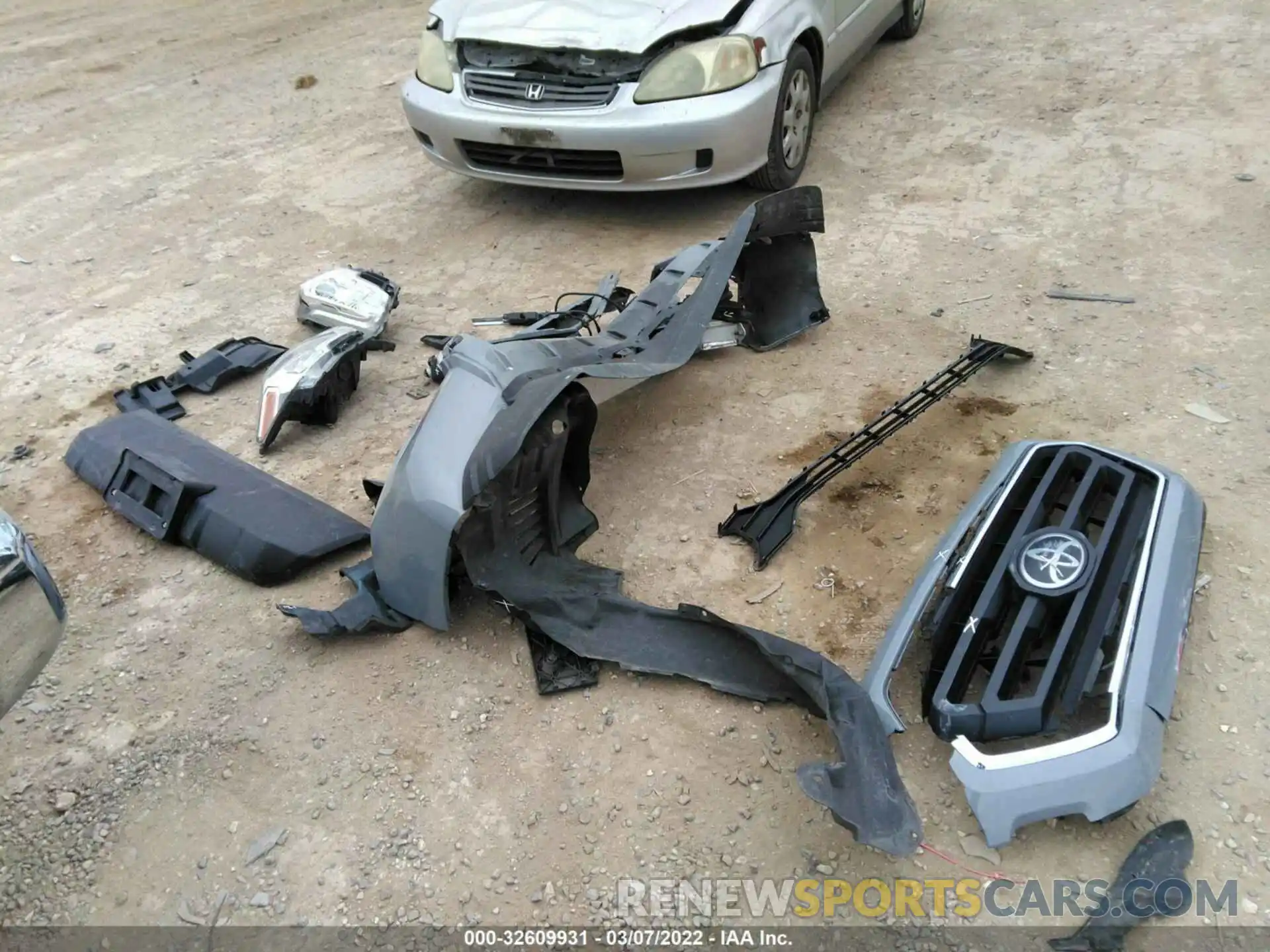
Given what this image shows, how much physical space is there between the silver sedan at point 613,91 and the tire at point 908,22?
7.68 ft

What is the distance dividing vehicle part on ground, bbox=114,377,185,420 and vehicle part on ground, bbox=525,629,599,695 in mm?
2164

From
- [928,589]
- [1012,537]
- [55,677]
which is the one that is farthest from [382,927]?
[1012,537]

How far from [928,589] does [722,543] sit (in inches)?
28.9

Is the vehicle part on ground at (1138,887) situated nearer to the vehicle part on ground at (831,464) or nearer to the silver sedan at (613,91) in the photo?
the vehicle part on ground at (831,464)

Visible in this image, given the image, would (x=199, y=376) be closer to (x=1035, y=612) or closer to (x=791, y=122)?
(x=791, y=122)

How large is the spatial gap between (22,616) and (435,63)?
403 cm

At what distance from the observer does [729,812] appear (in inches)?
91.8

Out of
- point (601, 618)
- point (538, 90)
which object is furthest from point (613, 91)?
point (601, 618)

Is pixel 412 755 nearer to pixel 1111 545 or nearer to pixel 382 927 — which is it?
pixel 382 927

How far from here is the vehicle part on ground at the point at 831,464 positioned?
3.09 metres

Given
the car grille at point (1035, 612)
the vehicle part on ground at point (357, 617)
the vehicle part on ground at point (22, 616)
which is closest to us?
the vehicle part on ground at point (22, 616)

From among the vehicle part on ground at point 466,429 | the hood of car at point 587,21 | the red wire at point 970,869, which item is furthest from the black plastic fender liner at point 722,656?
the hood of car at point 587,21

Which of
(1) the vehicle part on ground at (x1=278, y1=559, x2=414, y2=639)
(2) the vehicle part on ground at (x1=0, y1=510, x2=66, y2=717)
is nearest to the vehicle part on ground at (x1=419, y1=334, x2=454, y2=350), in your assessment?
(1) the vehicle part on ground at (x1=278, y1=559, x2=414, y2=639)

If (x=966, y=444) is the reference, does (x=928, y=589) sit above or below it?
above
